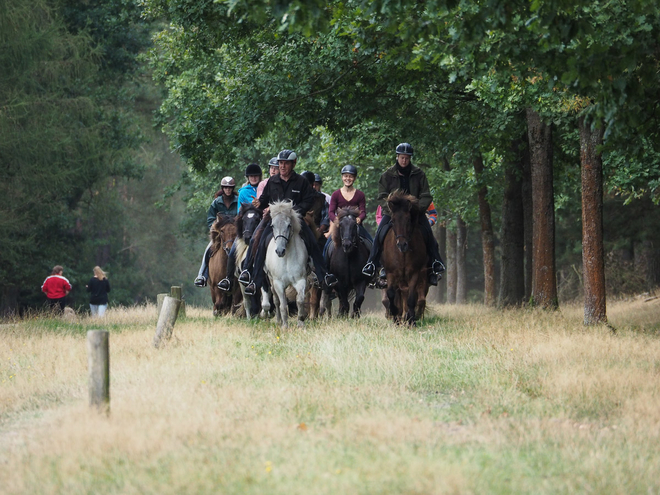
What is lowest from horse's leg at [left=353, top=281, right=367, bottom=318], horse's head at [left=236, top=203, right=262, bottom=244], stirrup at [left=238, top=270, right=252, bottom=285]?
horse's leg at [left=353, top=281, right=367, bottom=318]

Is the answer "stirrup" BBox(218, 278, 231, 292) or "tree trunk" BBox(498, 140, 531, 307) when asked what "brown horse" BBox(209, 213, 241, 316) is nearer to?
"stirrup" BBox(218, 278, 231, 292)

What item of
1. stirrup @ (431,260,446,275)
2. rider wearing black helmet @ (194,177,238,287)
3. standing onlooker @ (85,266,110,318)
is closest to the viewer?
stirrup @ (431,260,446,275)

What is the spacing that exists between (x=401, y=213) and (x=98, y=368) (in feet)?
25.2

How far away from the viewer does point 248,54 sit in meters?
20.3

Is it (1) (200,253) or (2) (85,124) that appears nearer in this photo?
(2) (85,124)

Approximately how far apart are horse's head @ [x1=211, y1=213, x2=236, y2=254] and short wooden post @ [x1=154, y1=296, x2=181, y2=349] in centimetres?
514

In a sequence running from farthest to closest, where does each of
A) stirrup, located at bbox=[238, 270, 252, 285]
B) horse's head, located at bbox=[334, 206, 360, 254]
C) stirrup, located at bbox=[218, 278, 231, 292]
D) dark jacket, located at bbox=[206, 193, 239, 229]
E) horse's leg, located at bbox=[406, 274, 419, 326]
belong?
dark jacket, located at bbox=[206, 193, 239, 229], stirrup, located at bbox=[218, 278, 231, 292], horse's head, located at bbox=[334, 206, 360, 254], stirrup, located at bbox=[238, 270, 252, 285], horse's leg, located at bbox=[406, 274, 419, 326]

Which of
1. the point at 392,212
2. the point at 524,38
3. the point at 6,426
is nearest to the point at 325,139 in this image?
the point at 392,212

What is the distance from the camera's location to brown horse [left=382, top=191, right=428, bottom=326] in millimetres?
15633

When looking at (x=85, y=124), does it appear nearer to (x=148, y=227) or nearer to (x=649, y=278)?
(x=649, y=278)

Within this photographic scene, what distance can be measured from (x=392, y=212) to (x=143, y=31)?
86.1 feet

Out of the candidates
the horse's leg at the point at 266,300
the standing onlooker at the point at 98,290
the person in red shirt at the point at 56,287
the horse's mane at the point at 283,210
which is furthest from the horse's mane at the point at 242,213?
the standing onlooker at the point at 98,290

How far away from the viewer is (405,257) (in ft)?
52.4

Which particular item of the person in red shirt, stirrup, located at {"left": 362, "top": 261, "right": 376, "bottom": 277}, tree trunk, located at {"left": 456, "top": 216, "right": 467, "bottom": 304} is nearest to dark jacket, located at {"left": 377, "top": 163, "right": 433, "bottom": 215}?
stirrup, located at {"left": 362, "top": 261, "right": 376, "bottom": 277}
